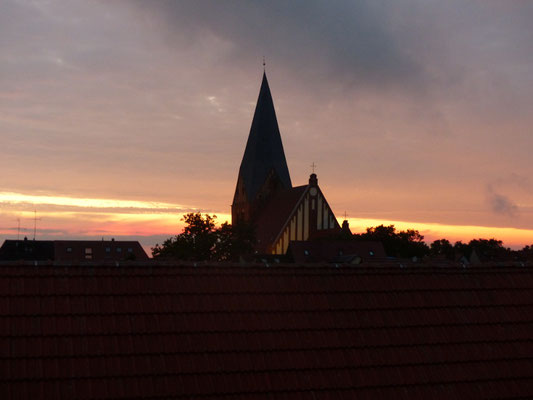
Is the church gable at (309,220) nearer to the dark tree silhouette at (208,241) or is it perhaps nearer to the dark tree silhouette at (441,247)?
the dark tree silhouette at (208,241)

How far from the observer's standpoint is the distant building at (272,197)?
97438 millimetres

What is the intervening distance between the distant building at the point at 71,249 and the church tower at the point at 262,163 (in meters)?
18.7

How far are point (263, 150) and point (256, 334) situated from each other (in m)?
93.1

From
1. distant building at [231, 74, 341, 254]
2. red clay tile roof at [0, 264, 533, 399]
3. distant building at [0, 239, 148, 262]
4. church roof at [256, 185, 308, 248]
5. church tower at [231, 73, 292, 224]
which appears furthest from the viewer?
church tower at [231, 73, 292, 224]

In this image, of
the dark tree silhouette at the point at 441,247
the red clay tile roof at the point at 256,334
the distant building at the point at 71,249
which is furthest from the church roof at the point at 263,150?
the red clay tile roof at the point at 256,334

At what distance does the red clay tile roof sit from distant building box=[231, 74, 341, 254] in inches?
3140

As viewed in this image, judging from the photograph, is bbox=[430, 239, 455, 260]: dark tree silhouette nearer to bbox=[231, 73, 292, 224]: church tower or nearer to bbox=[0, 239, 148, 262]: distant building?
bbox=[231, 73, 292, 224]: church tower

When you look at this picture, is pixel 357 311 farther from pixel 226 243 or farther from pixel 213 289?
pixel 226 243

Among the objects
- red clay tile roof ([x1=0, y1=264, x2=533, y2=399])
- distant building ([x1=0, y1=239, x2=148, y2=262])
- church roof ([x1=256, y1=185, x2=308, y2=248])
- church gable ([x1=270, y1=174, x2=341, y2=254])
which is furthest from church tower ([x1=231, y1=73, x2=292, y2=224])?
red clay tile roof ([x1=0, y1=264, x2=533, y2=399])

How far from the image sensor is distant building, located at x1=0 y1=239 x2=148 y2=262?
99312 millimetres

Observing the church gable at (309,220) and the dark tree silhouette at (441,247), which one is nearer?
the church gable at (309,220)

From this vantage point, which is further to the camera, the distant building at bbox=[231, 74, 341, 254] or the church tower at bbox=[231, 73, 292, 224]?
the church tower at bbox=[231, 73, 292, 224]

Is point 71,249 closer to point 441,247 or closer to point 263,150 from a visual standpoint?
point 263,150

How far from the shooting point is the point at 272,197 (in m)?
107
